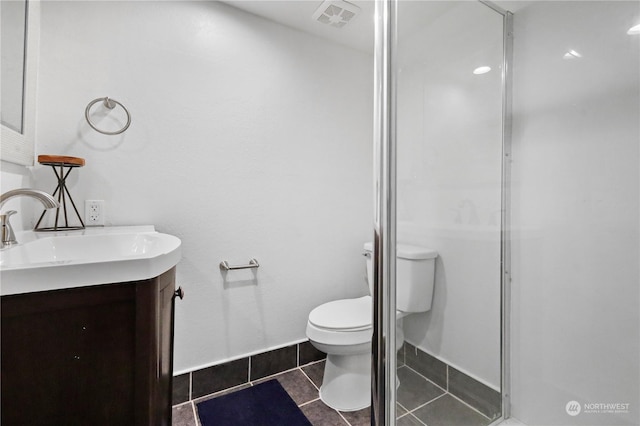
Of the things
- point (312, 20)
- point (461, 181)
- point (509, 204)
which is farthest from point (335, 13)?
point (509, 204)

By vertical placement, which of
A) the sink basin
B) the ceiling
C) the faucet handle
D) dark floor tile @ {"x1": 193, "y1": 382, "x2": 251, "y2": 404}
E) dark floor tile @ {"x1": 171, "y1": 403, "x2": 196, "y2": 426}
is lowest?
dark floor tile @ {"x1": 171, "y1": 403, "x2": 196, "y2": 426}

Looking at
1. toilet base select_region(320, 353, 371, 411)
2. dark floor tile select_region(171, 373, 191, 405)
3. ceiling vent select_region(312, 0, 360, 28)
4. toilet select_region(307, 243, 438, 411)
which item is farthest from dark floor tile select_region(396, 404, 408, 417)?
ceiling vent select_region(312, 0, 360, 28)

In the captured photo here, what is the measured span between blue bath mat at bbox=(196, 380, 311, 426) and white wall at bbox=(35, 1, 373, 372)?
0.20m

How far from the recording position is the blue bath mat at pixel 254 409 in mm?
1410

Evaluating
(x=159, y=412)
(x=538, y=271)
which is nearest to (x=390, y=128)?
(x=538, y=271)

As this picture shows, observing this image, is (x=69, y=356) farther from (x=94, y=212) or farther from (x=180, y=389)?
(x=180, y=389)

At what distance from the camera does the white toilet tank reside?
971 mm

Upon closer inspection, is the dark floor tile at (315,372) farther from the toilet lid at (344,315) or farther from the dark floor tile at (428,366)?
the dark floor tile at (428,366)

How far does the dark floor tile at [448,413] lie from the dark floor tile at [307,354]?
0.99 m

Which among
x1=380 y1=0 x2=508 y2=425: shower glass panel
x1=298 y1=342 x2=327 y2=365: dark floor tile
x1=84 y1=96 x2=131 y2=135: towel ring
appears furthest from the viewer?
x1=298 y1=342 x2=327 y2=365: dark floor tile

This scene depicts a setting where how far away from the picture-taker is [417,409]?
3.40 ft

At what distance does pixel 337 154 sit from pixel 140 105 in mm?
1144

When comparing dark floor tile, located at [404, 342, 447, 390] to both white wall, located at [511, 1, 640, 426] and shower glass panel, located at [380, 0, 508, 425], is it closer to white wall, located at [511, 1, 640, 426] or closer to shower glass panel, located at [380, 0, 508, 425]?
shower glass panel, located at [380, 0, 508, 425]

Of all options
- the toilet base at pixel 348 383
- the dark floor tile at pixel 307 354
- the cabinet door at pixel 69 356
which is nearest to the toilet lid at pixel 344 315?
the toilet base at pixel 348 383
